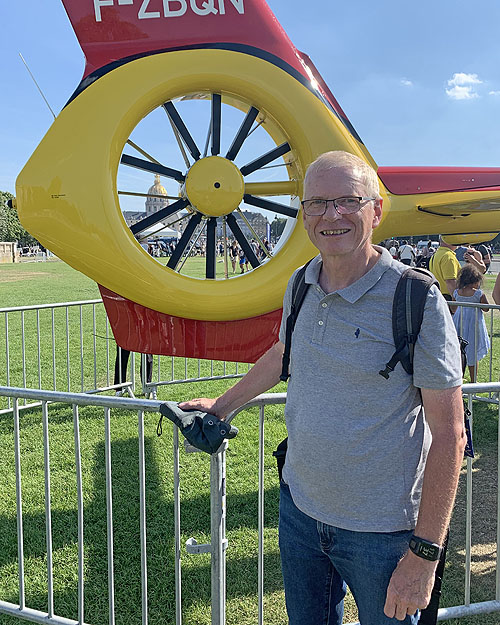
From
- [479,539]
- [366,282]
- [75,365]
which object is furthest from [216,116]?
[75,365]

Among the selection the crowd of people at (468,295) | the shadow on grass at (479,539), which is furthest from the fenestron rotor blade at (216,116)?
the crowd of people at (468,295)

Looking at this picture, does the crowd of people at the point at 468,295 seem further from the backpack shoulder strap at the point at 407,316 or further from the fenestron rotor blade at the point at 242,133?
the backpack shoulder strap at the point at 407,316

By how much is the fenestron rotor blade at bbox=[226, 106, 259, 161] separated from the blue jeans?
1796mm

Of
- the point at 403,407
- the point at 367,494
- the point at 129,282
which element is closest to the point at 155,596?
the point at 129,282

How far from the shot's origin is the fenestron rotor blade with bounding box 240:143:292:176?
9.21 ft

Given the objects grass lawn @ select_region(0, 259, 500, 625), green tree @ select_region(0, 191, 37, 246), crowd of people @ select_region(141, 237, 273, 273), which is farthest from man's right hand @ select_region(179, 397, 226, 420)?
green tree @ select_region(0, 191, 37, 246)

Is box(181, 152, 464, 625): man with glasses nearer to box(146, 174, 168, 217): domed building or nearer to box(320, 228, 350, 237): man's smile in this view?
box(320, 228, 350, 237): man's smile

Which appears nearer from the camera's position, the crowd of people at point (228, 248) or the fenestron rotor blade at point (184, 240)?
the fenestron rotor blade at point (184, 240)

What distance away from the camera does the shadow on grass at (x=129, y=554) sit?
8.77 ft

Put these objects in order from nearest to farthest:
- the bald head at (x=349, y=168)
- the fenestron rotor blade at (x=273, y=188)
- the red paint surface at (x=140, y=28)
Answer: the bald head at (x=349, y=168), the red paint surface at (x=140, y=28), the fenestron rotor blade at (x=273, y=188)

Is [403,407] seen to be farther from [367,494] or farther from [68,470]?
[68,470]

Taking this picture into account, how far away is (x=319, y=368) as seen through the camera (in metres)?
1.44

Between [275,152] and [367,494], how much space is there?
2.01 metres

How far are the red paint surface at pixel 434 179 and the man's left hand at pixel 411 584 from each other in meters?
2.19
